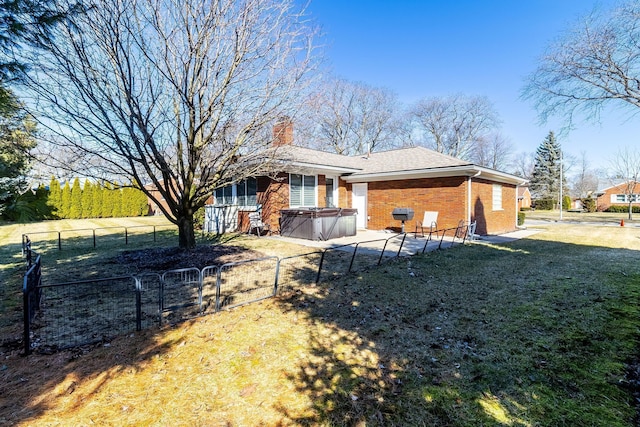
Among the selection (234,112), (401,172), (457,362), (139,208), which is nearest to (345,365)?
(457,362)

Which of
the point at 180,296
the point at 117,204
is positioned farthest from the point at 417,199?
the point at 117,204

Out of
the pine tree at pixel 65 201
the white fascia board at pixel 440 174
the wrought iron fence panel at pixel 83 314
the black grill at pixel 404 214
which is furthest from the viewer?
the pine tree at pixel 65 201

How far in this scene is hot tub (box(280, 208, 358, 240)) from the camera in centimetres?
1166

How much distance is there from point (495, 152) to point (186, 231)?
49.5 m

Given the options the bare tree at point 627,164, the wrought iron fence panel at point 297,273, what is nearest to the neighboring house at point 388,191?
the wrought iron fence panel at point 297,273

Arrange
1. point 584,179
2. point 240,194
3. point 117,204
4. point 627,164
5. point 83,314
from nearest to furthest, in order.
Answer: point 83,314
point 240,194
point 117,204
point 627,164
point 584,179

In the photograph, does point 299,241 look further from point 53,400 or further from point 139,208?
point 139,208

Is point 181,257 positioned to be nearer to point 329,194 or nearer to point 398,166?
point 329,194

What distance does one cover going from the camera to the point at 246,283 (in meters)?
6.27

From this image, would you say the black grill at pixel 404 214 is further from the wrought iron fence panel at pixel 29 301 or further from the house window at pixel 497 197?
the wrought iron fence panel at pixel 29 301

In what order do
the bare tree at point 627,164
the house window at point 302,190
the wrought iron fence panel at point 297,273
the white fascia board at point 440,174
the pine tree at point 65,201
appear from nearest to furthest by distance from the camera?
the wrought iron fence panel at point 297,273
the white fascia board at point 440,174
the house window at point 302,190
the pine tree at point 65,201
the bare tree at point 627,164

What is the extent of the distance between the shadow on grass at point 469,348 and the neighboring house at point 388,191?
624 centimetres

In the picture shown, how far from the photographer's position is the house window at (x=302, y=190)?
1351 centimetres

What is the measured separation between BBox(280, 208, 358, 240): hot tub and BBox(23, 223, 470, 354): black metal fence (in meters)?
3.61
